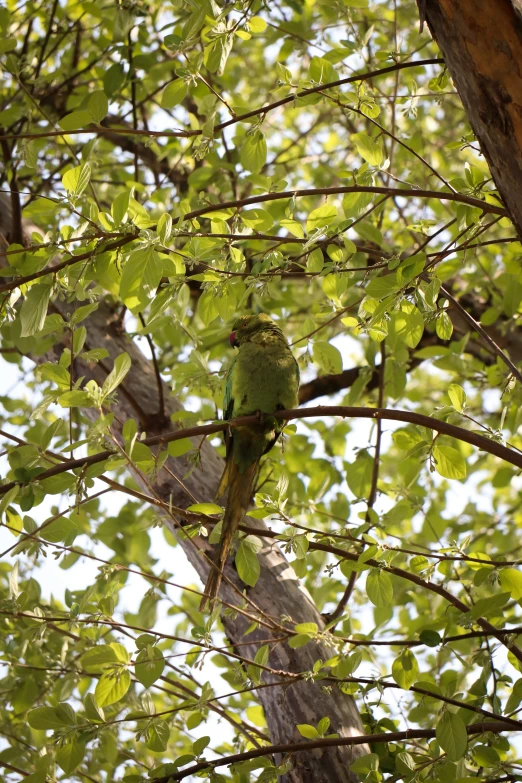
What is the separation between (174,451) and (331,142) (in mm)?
4663

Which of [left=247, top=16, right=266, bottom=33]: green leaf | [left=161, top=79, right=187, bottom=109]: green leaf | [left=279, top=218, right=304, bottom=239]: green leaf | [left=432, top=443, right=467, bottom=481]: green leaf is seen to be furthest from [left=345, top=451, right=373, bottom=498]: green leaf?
[left=247, top=16, right=266, bottom=33]: green leaf

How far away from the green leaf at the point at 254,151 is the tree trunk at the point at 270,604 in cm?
110

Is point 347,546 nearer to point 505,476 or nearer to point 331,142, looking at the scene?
point 505,476

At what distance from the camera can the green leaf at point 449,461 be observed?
2168 millimetres

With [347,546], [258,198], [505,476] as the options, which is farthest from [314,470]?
[258,198]

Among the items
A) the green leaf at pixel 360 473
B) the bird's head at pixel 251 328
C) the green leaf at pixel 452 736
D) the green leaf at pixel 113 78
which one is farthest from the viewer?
the bird's head at pixel 251 328

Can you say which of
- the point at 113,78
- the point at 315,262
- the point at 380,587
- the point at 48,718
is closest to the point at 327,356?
the point at 315,262

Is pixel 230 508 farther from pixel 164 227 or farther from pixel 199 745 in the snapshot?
pixel 164 227

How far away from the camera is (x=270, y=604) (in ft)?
8.82

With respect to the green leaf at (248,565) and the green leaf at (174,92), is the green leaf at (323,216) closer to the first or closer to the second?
the green leaf at (174,92)

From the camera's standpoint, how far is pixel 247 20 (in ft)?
7.64

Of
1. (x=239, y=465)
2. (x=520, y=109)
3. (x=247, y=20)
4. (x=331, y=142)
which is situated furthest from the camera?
(x=331, y=142)

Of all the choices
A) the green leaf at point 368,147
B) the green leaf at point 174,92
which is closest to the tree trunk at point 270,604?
the green leaf at point 174,92

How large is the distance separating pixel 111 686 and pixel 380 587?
91cm
